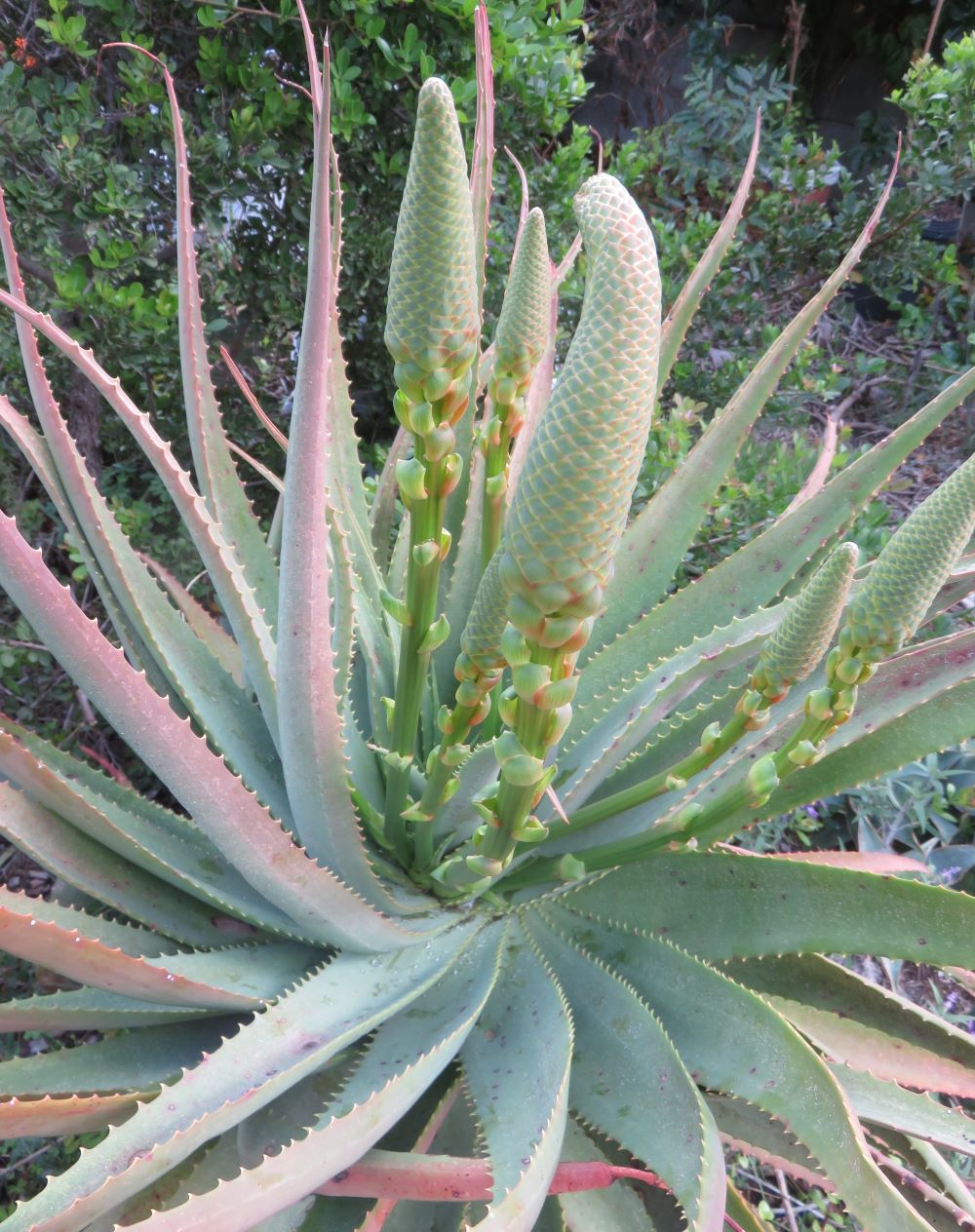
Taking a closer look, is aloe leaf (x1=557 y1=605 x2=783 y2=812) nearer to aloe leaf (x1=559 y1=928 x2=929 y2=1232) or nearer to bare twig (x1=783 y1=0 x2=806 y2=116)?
aloe leaf (x1=559 y1=928 x2=929 y2=1232)

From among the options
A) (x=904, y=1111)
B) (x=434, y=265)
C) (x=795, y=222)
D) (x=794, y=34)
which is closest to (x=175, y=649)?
(x=434, y=265)

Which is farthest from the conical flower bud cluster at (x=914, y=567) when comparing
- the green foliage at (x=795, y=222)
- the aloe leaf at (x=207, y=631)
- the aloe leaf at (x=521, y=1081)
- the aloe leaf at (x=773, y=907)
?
the green foliage at (x=795, y=222)

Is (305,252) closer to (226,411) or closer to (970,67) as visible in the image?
(226,411)

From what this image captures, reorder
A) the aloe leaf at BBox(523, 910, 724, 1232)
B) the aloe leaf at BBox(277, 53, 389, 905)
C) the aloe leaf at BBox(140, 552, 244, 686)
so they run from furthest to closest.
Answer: the aloe leaf at BBox(140, 552, 244, 686), the aloe leaf at BBox(523, 910, 724, 1232), the aloe leaf at BBox(277, 53, 389, 905)

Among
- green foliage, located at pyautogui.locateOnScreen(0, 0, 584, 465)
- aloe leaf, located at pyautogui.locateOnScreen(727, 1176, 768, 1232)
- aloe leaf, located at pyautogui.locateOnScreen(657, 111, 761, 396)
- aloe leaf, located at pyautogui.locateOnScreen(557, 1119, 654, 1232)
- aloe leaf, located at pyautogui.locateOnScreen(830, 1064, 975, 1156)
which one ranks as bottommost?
aloe leaf, located at pyautogui.locateOnScreen(727, 1176, 768, 1232)

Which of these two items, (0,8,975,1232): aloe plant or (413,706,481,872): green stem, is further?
(413,706,481,872): green stem

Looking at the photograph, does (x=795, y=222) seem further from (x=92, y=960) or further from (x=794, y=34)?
(x=92, y=960)

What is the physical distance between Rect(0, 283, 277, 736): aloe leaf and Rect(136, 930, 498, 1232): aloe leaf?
0.29m

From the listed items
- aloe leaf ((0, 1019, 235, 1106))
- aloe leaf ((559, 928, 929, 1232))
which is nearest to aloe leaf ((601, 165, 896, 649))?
aloe leaf ((559, 928, 929, 1232))

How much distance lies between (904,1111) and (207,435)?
2.83ft

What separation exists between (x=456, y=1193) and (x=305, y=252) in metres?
1.38

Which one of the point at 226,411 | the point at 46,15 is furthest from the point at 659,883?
the point at 46,15

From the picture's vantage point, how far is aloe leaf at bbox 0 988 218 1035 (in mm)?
694

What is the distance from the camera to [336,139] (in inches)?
56.4
